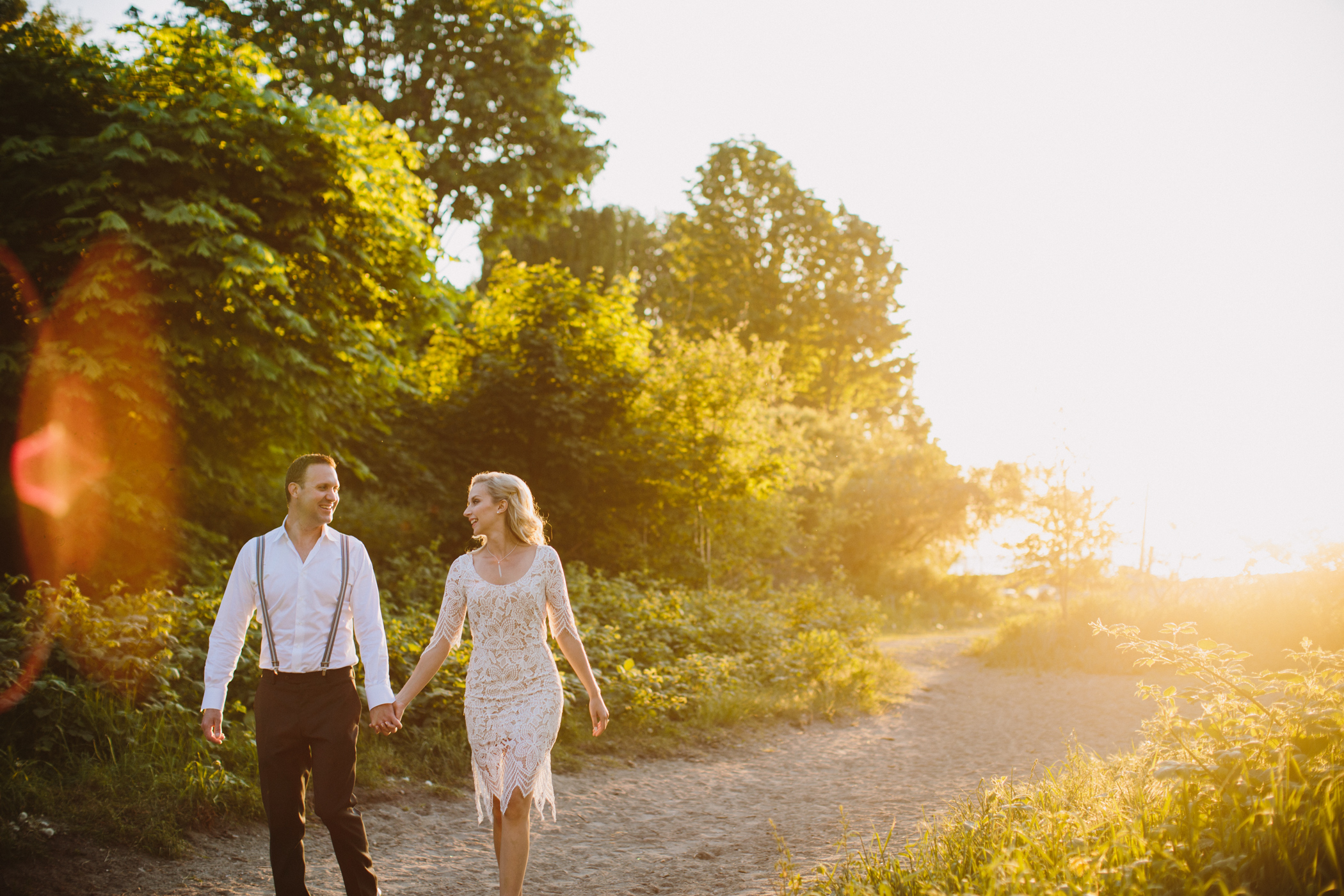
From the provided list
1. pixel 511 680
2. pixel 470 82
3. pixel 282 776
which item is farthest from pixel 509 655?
pixel 470 82

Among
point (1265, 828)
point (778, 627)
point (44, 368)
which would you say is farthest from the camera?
point (778, 627)

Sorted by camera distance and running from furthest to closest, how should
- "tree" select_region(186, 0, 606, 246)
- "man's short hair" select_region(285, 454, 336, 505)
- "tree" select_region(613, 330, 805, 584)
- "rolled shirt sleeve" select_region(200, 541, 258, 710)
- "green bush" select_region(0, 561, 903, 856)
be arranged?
"tree" select_region(186, 0, 606, 246) < "tree" select_region(613, 330, 805, 584) < "green bush" select_region(0, 561, 903, 856) < "man's short hair" select_region(285, 454, 336, 505) < "rolled shirt sleeve" select_region(200, 541, 258, 710)

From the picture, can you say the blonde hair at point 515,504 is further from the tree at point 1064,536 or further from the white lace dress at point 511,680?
the tree at point 1064,536

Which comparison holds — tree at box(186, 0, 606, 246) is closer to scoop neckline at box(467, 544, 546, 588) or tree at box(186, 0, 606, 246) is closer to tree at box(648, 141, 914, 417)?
tree at box(648, 141, 914, 417)

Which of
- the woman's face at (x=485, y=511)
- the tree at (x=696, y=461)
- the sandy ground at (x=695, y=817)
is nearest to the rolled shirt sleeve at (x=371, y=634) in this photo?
the woman's face at (x=485, y=511)

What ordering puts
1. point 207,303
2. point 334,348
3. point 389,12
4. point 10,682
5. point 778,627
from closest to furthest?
point 10,682 → point 207,303 → point 334,348 → point 778,627 → point 389,12

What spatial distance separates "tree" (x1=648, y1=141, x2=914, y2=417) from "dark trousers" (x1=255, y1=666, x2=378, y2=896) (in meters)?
26.4

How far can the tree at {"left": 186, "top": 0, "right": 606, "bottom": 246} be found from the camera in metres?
18.7

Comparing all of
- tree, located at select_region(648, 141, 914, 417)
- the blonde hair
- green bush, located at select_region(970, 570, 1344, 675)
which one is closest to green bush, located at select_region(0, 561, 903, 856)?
the blonde hair

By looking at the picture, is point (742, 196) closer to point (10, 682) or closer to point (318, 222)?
point (318, 222)

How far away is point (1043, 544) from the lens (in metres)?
17.0

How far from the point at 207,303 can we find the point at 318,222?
6.23 ft

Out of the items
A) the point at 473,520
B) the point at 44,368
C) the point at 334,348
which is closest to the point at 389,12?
the point at 334,348

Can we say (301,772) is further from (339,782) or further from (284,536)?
(284,536)
